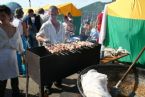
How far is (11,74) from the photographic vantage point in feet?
20.0

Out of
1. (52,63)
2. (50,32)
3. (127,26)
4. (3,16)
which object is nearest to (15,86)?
(52,63)

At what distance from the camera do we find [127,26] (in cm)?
976

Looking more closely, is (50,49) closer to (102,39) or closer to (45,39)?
(45,39)

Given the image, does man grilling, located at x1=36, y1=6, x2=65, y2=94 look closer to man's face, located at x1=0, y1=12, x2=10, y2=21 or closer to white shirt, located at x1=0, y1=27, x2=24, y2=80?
white shirt, located at x1=0, y1=27, x2=24, y2=80

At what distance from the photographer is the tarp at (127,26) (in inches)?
373

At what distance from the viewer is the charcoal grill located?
5598mm

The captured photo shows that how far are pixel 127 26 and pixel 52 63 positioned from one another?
4703 millimetres

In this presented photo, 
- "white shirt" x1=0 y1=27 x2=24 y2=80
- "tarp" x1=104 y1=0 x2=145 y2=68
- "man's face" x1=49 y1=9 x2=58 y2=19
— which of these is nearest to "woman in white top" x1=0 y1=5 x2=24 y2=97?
"white shirt" x1=0 y1=27 x2=24 y2=80

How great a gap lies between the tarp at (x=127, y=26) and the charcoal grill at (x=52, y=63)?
314 centimetres

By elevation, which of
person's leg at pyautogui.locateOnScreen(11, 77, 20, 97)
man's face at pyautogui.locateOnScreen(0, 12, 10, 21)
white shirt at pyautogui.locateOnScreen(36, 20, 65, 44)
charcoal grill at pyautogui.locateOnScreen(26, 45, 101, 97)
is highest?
man's face at pyautogui.locateOnScreen(0, 12, 10, 21)

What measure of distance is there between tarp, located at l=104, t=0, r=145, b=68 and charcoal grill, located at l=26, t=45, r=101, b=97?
3.14 metres

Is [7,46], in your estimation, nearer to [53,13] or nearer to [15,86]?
[15,86]

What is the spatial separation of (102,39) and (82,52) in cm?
418

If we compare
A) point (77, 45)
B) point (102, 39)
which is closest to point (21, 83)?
point (77, 45)
